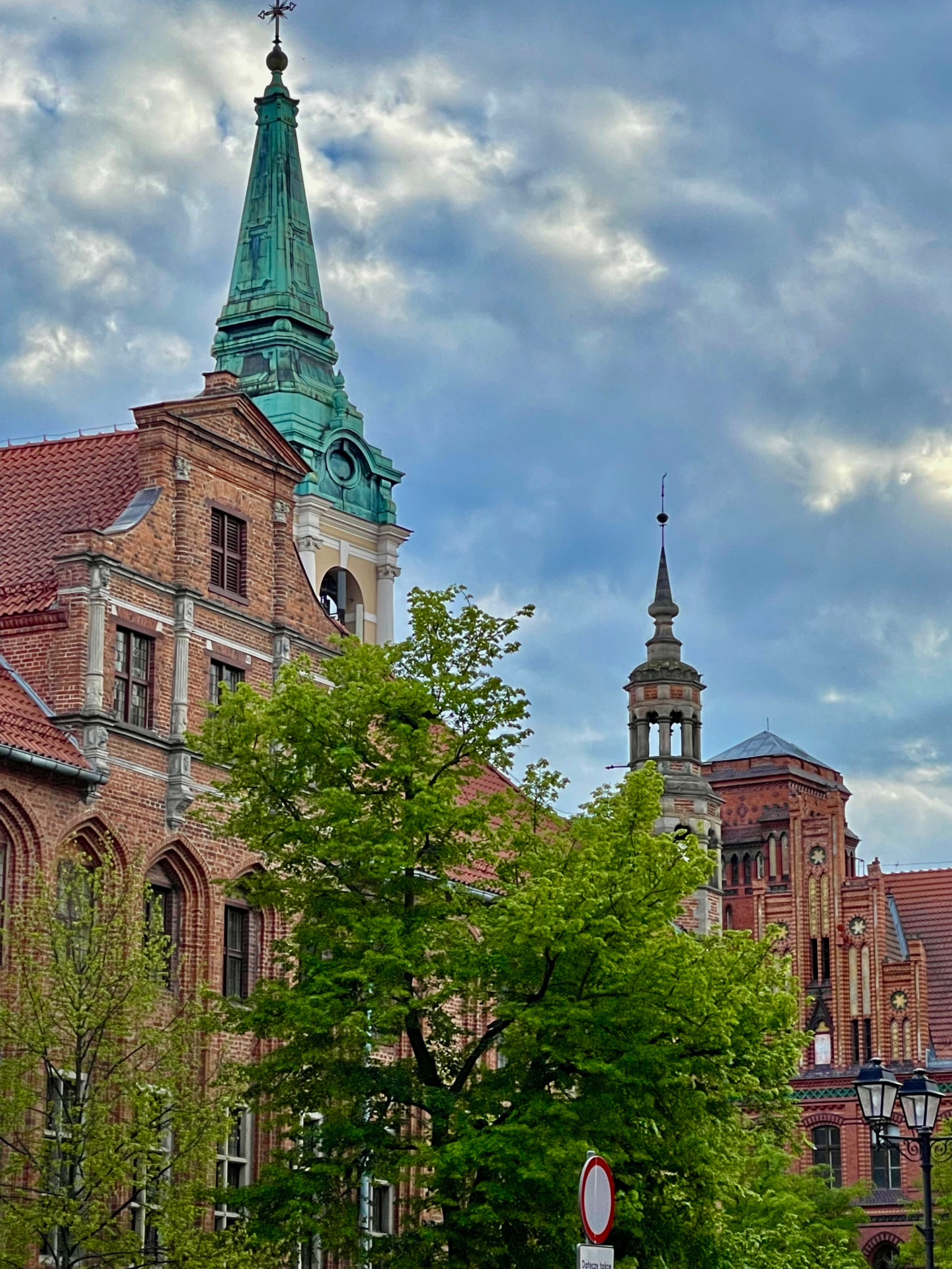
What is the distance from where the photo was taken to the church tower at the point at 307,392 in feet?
222

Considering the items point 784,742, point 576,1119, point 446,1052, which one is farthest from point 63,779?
point 784,742

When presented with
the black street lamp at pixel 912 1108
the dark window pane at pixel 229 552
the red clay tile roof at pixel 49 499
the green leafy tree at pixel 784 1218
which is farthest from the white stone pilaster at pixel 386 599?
the black street lamp at pixel 912 1108

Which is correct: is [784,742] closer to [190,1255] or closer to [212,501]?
[212,501]

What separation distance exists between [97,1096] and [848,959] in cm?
5802

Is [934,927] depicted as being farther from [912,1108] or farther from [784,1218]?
[912,1108]

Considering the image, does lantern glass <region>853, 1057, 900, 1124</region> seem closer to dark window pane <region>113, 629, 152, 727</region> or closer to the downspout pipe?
the downspout pipe

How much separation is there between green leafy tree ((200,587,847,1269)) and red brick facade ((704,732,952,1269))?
164ft

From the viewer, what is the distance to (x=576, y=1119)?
A: 34844 mm

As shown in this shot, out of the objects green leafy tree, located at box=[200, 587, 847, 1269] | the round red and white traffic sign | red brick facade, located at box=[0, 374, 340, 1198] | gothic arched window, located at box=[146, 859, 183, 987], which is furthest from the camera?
gothic arched window, located at box=[146, 859, 183, 987]

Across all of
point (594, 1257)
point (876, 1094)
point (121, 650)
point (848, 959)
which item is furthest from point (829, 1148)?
point (594, 1257)

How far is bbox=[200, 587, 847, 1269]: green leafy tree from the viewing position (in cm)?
3544

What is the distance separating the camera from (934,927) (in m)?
92.4

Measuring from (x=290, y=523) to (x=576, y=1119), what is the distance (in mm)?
16811

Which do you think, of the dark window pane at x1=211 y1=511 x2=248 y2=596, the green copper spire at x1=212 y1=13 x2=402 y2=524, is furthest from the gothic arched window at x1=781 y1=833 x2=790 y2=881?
the dark window pane at x1=211 y1=511 x2=248 y2=596
